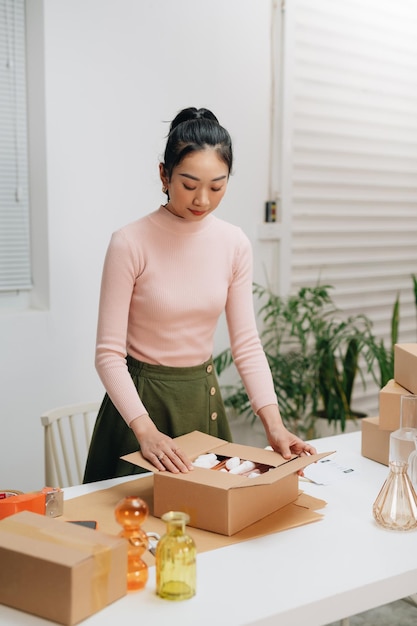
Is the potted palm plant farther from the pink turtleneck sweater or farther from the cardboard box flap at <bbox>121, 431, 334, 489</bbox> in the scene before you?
the cardboard box flap at <bbox>121, 431, 334, 489</bbox>

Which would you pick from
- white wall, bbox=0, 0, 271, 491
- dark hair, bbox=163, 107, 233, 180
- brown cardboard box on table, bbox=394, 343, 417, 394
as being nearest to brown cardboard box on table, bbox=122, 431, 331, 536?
brown cardboard box on table, bbox=394, 343, 417, 394

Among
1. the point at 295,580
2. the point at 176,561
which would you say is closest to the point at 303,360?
the point at 295,580

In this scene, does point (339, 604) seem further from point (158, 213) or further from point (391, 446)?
point (158, 213)

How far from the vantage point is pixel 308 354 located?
3646 mm

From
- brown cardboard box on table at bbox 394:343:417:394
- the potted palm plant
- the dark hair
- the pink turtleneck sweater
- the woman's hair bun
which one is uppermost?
the woman's hair bun

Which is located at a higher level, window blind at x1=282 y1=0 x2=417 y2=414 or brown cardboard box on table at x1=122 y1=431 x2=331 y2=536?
window blind at x1=282 y1=0 x2=417 y2=414

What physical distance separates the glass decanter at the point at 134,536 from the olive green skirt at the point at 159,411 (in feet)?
1.98

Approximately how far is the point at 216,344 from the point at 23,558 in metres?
2.22

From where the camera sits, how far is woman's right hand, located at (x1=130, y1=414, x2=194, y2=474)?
1.60 m

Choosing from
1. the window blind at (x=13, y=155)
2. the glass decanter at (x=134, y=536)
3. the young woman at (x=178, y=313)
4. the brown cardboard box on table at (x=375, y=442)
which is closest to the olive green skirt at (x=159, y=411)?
the young woman at (x=178, y=313)

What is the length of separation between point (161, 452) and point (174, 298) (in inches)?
17.0

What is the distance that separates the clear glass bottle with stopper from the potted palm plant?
148 cm

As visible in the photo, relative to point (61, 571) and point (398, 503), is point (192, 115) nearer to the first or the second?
point (398, 503)

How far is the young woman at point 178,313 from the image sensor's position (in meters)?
1.78
